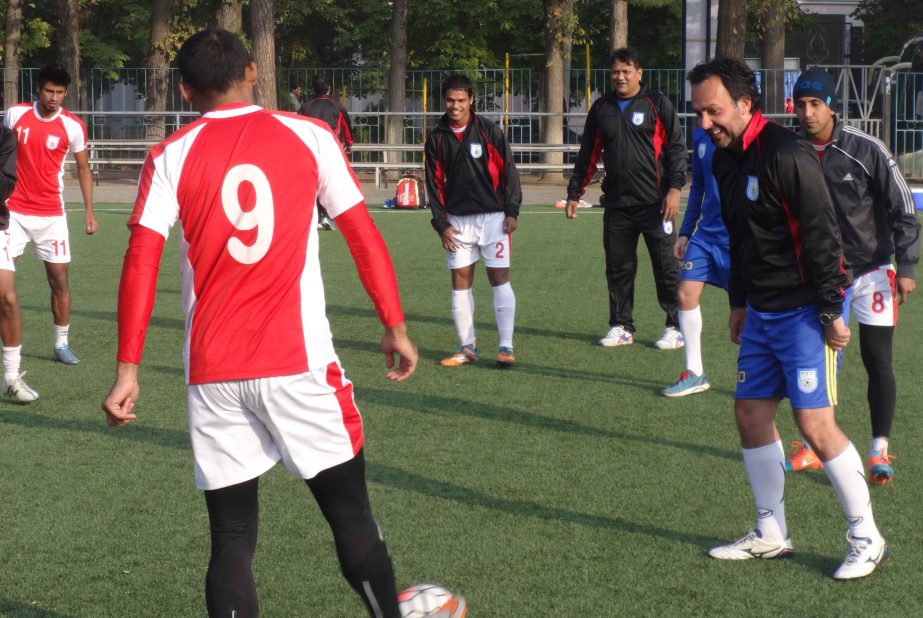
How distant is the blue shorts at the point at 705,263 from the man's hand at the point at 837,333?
3349 millimetres

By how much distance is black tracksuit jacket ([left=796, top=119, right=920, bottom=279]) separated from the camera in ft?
19.4

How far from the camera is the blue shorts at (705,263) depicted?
8.12 metres

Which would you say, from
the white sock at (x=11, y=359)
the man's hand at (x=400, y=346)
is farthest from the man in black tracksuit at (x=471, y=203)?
the man's hand at (x=400, y=346)

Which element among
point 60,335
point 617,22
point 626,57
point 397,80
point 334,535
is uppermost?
point 617,22

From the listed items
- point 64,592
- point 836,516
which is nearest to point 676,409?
point 836,516

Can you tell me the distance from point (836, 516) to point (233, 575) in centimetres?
314

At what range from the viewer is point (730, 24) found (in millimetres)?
25203

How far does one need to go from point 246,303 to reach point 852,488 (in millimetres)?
2606

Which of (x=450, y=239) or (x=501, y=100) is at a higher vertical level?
(x=501, y=100)

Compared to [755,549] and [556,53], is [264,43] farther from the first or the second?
[755,549]

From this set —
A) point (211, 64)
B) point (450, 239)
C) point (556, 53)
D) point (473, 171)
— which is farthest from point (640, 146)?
point (556, 53)

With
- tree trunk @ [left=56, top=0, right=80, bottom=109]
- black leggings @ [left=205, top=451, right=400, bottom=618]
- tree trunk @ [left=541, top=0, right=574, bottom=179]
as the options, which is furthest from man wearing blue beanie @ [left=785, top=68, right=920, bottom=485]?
tree trunk @ [left=56, top=0, right=80, bottom=109]

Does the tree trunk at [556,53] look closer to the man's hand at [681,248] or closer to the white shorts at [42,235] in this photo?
the white shorts at [42,235]

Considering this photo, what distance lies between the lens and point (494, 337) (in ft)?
35.3
